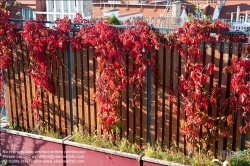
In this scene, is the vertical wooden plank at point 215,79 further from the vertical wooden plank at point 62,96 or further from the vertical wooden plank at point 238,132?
the vertical wooden plank at point 62,96

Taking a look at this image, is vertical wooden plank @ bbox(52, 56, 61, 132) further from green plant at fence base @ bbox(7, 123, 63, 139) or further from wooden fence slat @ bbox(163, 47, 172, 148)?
wooden fence slat @ bbox(163, 47, 172, 148)

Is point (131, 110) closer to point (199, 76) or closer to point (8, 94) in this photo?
point (199, 76)

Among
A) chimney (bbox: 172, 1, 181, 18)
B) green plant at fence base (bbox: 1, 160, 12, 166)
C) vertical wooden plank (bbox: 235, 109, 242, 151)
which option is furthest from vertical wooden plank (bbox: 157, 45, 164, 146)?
chimney (bbox: 172, 1, 181, 18)

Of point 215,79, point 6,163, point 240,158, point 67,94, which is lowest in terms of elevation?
point 6,163

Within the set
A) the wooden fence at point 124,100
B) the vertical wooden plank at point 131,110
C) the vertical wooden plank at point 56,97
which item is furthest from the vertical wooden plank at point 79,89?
the vertical wooden plank at point 131,110

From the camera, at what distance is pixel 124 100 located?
5527 mm

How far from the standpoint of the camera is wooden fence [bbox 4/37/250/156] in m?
4.88

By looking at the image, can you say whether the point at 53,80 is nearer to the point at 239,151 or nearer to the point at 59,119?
the point at 59,119

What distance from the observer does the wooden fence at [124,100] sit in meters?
4.88

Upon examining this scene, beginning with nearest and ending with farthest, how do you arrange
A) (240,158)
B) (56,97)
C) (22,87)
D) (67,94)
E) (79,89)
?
1. (240,158)
2. (79,89)
3. (67,94)
4. (56,97)
5. (22,87)

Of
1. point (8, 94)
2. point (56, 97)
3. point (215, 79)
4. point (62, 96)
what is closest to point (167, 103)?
point (215, 79)

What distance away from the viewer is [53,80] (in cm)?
609

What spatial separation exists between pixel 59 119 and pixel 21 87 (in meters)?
0.94

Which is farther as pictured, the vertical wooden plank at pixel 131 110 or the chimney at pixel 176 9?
the chimney at pixel 176 9
